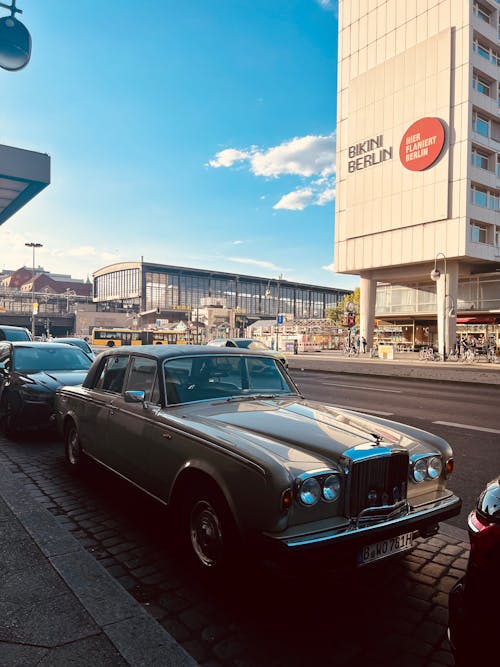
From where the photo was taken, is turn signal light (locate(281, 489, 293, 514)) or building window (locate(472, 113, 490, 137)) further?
building window (locate(472, 113, 490, 137))

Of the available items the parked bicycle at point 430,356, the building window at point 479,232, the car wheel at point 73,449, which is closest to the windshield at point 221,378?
the car wheel at point 73,449

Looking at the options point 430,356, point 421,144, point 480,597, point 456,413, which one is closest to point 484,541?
point 480,597

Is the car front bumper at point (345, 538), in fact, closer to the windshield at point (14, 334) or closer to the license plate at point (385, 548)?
the license plate at point (385, 548)

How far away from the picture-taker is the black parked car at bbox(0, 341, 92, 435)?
721 cm

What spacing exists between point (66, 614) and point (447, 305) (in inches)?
1392

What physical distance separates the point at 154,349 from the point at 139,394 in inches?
22.8

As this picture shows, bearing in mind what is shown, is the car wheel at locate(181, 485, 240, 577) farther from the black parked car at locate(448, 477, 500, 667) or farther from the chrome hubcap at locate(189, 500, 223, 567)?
the black parked car at locate(448, 477, 500, 667)

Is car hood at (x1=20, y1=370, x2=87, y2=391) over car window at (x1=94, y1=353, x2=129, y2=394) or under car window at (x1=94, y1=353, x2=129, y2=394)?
under

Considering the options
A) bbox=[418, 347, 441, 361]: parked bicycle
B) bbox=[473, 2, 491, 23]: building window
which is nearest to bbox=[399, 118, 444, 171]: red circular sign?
bbox=[473, 2, 491, 23]: building window

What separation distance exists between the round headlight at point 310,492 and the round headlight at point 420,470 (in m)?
0.88

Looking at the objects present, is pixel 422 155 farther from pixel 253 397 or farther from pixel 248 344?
pixel 253 397

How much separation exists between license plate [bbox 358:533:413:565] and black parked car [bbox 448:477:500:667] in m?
0.85

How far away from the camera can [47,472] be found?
5.64 meters

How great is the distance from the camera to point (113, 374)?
15.9 ft
